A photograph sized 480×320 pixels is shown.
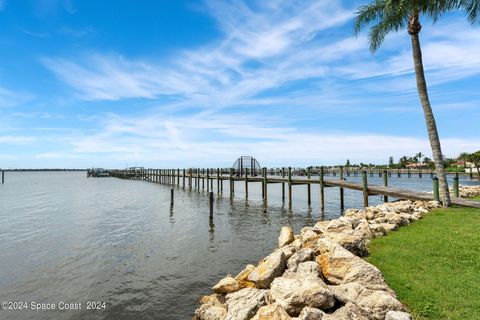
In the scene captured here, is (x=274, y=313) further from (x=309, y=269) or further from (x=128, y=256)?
(x=128, y=256)

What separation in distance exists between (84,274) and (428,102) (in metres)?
17.5

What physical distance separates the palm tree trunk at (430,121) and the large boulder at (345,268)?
1129cm

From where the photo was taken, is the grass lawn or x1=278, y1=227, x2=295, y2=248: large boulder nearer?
the grass lawn

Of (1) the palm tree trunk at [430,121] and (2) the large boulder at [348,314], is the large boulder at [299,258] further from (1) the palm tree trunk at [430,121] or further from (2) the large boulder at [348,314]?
(1) the palm tree trunk at [430,121]

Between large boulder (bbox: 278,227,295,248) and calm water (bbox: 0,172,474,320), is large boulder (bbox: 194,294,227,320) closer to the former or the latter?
calm water (bbox: 0,172,474,320)

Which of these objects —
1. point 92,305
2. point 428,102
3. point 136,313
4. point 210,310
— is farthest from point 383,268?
point 428,102

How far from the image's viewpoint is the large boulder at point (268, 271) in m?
7.42

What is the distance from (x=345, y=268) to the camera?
646 centimetres

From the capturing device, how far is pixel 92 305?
358 inches

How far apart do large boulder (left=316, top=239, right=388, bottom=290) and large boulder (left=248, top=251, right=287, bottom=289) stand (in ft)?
3.04

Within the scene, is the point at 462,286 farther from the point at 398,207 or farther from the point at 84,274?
the point at 84,274

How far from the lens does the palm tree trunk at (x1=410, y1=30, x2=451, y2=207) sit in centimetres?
1557

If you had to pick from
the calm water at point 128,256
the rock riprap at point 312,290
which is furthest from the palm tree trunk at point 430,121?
the rock riprap at point 312,290

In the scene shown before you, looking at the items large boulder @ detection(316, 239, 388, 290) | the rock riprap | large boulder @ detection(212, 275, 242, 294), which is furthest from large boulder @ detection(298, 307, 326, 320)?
large boulder @ detection(212, 275, 242, 294)
